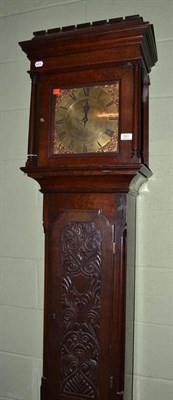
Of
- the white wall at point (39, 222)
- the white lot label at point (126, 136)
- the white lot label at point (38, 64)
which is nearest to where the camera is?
the white lot label at point (126, 136)

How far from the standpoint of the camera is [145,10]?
145 centimetres

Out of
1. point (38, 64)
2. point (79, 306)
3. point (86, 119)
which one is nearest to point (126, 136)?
point (86, 119)

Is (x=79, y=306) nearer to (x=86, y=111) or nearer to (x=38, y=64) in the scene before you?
(x=86, y=111)

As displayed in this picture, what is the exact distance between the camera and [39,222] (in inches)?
63.7

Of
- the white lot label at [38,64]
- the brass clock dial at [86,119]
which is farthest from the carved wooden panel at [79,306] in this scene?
the white lot label at [38,64]

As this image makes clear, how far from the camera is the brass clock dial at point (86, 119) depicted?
1177mm

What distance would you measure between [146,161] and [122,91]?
0.34 metres

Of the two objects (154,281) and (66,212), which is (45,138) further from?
(154,281)

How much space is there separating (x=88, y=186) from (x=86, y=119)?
0.23 meters

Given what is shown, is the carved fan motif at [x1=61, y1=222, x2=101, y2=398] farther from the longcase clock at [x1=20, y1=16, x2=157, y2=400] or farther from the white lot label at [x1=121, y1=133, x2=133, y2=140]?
the white lot label at [x1=121, y1=133, x2=133, y2=140]

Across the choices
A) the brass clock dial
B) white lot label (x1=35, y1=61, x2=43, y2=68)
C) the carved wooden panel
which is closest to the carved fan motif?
the carved wooden panel

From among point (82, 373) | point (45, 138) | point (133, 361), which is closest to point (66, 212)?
point (45, 138)

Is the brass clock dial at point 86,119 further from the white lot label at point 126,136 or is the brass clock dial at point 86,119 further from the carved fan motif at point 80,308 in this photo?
the carved fan motif at point 80,308

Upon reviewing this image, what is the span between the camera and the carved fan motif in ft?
3.93
